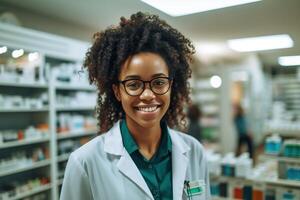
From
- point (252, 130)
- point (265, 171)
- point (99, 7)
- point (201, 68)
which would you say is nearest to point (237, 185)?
point (265, 171)

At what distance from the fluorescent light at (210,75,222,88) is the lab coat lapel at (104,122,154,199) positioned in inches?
209

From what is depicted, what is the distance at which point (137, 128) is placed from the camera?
1072 millimetres

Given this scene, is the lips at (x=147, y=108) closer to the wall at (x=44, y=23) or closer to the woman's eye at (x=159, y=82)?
the woman's eye at (x=159, y=82)

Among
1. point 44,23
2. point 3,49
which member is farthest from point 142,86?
point 44,23

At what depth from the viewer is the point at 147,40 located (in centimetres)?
102

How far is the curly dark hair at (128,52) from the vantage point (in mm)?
1032

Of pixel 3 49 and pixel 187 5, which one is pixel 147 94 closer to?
pixel 187 5

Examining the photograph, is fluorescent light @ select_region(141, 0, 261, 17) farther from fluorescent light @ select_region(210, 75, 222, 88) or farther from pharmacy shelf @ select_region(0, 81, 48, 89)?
fluorescent light @ select_region(210, 75, 222, 88)

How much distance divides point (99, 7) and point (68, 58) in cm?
171

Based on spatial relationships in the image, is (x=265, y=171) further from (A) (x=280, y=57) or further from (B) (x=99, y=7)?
(B) (x=99, y=7)

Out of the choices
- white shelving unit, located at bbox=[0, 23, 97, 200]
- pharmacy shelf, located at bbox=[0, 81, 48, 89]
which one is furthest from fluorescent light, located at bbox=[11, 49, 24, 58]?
pharmacy shelf, located at bbox=[0, 81, 48, 89]

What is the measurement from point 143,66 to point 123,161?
371mm

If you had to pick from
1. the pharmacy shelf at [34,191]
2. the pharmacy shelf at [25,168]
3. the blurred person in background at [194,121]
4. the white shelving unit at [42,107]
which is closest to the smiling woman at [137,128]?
the white shelving unit at [42,107]

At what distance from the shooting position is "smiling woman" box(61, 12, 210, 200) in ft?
3.19
